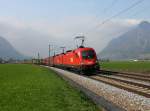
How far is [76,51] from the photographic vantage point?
163 ft

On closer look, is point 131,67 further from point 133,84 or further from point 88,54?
point 133,84

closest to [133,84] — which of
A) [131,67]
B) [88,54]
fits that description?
[88,54]

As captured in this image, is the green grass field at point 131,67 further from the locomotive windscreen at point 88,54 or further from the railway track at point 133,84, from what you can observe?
the railway track at point 133,84

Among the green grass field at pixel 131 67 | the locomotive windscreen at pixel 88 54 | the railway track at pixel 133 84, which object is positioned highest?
the locomotive windscreen at pixel 88 54

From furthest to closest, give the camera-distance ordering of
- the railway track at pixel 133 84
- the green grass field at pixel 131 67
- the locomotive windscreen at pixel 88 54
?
the green grass field at pixel 131 67 → the locomotive windscreen at pixel 88 54 → the railway track at pixel 133 84

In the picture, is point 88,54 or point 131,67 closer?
point 88,54

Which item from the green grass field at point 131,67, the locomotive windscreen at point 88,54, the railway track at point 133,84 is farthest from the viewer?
the green grass field at point 131,67

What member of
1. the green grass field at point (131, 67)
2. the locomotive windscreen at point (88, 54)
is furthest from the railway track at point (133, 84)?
the green grass field at point (131, 67)

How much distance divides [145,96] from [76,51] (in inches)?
1189

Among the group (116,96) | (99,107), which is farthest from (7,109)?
(116,96)

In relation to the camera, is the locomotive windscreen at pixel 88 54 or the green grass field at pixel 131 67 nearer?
the locomotive windscreen at pixel 88 54

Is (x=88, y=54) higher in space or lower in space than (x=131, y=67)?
higher

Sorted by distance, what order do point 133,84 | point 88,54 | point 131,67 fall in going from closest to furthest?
point 133,84 → point 88,54 → point 131,67

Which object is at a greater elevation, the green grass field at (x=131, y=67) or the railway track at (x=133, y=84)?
the green grass field at (x=131, y=67)
